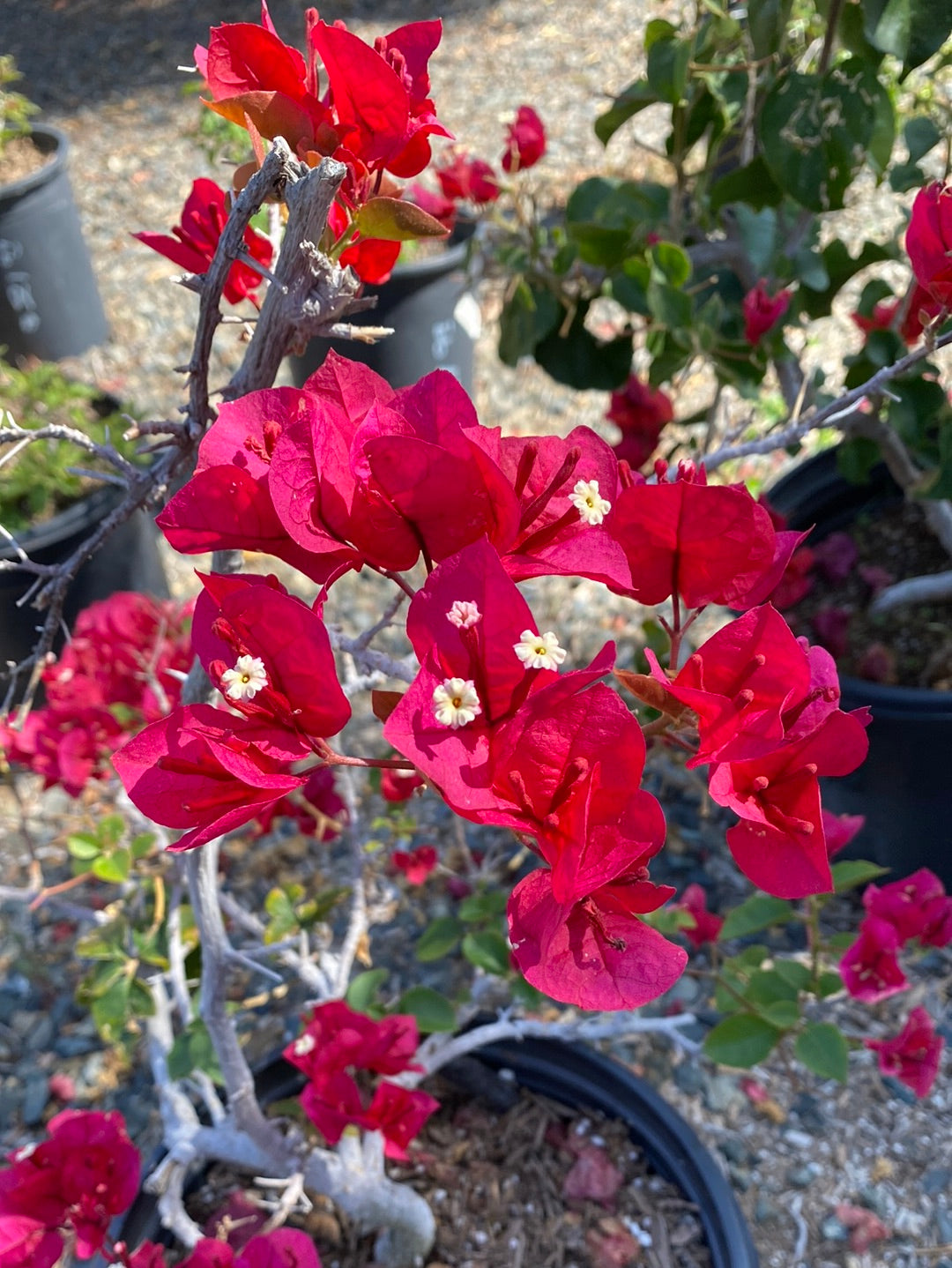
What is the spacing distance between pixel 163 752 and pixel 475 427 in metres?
0.18

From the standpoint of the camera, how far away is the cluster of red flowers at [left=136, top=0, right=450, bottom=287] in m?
0.47

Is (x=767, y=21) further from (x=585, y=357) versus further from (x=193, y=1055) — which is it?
(x=193, y=1055)

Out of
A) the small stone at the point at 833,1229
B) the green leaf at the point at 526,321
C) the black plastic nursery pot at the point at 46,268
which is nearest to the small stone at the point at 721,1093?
the small stone at the point at 833,1229

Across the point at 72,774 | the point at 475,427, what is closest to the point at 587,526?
the point at 475,427

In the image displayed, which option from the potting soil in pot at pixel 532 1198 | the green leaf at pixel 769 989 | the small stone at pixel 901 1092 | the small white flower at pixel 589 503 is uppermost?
the small white flower at pixel 589 503

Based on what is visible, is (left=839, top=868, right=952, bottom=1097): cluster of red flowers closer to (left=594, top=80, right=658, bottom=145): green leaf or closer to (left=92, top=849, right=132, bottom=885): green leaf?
(left=92, top=849, right=132, bottom=885): green leaf

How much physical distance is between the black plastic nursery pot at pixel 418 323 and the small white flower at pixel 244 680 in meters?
1.67

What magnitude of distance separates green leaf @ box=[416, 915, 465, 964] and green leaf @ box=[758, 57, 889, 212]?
2.36 ft

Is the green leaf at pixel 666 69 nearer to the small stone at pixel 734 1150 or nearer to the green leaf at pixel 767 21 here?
the green leaf at pixel 767 21

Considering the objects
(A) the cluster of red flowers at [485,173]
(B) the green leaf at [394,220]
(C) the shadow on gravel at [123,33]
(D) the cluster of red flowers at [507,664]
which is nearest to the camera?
(D) the cluster of red flowers at [507,664]

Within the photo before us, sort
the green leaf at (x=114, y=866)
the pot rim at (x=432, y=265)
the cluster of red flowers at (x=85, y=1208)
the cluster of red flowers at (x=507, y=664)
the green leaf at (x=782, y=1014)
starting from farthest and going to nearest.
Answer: the pot rim at (x=432, y=265), the green leaf at (x=114, y=866), the green leaf at (x=782, y=1014), the cluster of red flowers at (x=85, y=1208), the cluster of red flowers at (x=507, y=664)

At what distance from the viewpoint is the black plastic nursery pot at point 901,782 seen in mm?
1088

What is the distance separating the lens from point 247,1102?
2.64ft

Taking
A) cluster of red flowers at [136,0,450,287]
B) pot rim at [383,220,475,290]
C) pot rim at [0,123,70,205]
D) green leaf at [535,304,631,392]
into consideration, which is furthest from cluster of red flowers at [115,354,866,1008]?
pot rim at [0,123,70,205]
